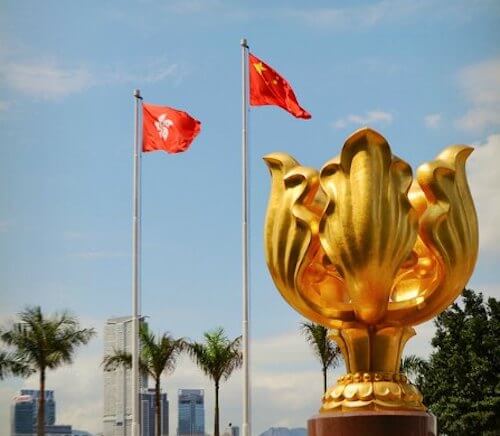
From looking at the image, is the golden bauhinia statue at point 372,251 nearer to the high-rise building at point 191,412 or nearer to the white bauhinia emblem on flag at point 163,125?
the white bauhinia emblem on flag at point 163,125

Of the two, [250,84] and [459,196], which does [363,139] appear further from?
[250,84]

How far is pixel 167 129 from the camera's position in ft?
59.0

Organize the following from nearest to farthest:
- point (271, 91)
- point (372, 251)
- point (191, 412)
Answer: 1. point (372, 251)
2. point (271, 91)
3. point (191, 412)

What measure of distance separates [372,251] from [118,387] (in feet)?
47.4

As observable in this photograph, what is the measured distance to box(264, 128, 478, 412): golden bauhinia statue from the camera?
11.2 meters

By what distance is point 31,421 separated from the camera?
1057 inches

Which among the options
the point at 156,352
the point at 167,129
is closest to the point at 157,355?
the point at 156,352

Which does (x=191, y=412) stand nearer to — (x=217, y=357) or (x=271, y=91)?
(x=217, y=357)

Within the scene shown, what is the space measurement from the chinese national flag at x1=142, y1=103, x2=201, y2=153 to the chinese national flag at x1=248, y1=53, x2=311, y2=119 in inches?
43.5

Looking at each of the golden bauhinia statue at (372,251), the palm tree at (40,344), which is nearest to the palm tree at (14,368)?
the palm tree at (40,344)

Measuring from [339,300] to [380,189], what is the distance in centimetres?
146

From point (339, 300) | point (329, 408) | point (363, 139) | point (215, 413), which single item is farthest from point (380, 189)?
point (215, 413)

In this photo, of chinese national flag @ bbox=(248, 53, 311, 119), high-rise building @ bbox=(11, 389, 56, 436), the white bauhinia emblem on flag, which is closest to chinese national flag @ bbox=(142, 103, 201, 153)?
the white bauhinia emblem on flag

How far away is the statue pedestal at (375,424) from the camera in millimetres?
10898
